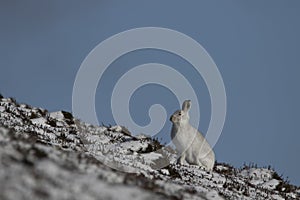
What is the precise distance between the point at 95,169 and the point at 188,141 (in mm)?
12827

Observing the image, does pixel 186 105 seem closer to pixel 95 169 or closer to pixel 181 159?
pixel 181 159

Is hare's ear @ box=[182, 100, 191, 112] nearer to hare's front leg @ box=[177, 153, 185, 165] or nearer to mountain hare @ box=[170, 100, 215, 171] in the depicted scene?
mountain hare @ box=[170, 100, 215, 171]

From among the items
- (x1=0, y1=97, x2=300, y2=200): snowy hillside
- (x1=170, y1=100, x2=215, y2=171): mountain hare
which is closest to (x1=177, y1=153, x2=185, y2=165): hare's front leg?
(x1=170, y1=100, x2=215, y2=171): mountain hare

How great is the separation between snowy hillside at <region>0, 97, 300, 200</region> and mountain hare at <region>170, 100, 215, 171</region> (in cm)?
78

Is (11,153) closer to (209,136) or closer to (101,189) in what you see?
(101,189)

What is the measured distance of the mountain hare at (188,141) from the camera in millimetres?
22242

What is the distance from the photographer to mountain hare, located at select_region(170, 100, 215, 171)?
73.0 feet

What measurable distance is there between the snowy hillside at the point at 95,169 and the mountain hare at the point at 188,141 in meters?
0.78

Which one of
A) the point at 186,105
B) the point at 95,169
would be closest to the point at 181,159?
the point at 186,105

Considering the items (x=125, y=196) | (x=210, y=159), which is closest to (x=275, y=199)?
(x=210, y=159)

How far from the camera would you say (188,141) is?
2225 cm

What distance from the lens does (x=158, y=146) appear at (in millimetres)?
23281

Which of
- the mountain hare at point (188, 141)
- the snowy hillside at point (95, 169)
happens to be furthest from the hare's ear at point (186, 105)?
the snowy hillside at point (95, 169)

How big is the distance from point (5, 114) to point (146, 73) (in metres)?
5.60
